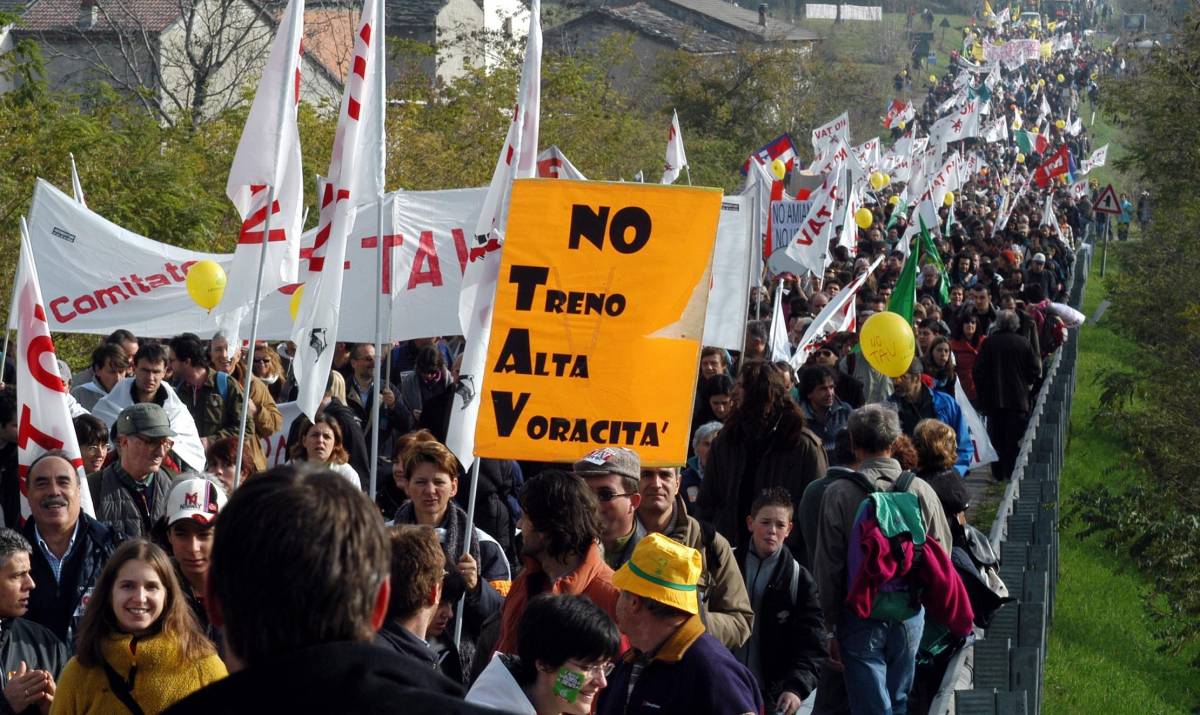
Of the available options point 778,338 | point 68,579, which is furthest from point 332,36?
point 68,579

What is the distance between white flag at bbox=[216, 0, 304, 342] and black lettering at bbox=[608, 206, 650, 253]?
210 cm

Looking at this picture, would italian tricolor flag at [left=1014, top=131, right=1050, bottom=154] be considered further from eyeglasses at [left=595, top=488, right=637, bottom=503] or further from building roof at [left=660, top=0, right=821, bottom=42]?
eyeglasses at [left=595, top=488, right=637, bottom=503]

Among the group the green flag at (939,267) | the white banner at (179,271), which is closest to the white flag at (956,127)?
the green flag at (939,267)

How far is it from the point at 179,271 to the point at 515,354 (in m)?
6.73

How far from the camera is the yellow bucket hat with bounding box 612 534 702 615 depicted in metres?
4.87

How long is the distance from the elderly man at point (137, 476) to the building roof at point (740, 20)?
7845cm

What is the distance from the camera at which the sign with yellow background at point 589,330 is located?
6.54 meters

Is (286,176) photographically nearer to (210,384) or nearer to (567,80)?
(210,384)

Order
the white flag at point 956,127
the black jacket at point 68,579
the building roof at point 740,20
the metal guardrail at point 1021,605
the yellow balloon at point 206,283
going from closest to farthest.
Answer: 1. the black jacket at point 68,579
2. the metal guardrail at point 1021,605
3. the yellow balloon at point 206,283
4. the white flag at point 956,127
5. the building roof at point 740,20

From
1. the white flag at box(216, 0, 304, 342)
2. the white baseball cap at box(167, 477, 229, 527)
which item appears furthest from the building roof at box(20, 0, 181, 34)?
the white baseball cap at box(167, 477, 229, 527)

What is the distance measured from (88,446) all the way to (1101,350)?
88.7 feet

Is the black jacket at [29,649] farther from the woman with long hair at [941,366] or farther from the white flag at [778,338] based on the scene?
the woman with long hair at [941,366]

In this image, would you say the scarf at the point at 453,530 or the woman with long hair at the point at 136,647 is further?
the scarf at the point at 453,530

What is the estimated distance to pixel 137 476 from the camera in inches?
287
